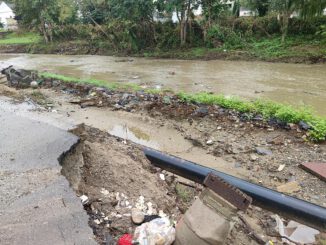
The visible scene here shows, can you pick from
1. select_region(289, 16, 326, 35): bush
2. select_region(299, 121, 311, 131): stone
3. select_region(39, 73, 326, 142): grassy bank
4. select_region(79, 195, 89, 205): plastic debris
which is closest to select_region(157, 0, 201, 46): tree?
select_region(289, 16, 326, 35): bush

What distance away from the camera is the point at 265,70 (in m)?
14.4

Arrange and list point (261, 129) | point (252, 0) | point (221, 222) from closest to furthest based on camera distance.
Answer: point (221, 222)
point (261, 129)
point (252, 0)

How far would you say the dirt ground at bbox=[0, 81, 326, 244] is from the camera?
3256 millimetres

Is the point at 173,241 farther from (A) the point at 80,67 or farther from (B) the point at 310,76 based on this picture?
(A) the point at 80,67

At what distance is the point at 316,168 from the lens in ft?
15.6

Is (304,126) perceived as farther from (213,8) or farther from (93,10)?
(93,10)

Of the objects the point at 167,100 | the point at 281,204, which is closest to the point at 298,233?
the point at 281,204

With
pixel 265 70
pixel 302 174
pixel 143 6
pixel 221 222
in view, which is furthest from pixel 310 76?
pixel 221 222

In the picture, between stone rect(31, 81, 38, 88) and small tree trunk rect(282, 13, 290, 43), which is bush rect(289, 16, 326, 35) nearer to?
small tree trunk rect(282, 13, 290, 43)

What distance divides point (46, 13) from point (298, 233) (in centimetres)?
2692

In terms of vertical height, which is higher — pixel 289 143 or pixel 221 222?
pixel 221 222

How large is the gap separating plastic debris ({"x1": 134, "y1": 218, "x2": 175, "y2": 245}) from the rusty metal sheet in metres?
0.52

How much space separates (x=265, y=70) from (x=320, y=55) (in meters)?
3.25

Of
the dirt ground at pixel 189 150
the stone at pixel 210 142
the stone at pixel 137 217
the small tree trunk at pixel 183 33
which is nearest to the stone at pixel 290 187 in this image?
the dirt ground at pixel 189 150
